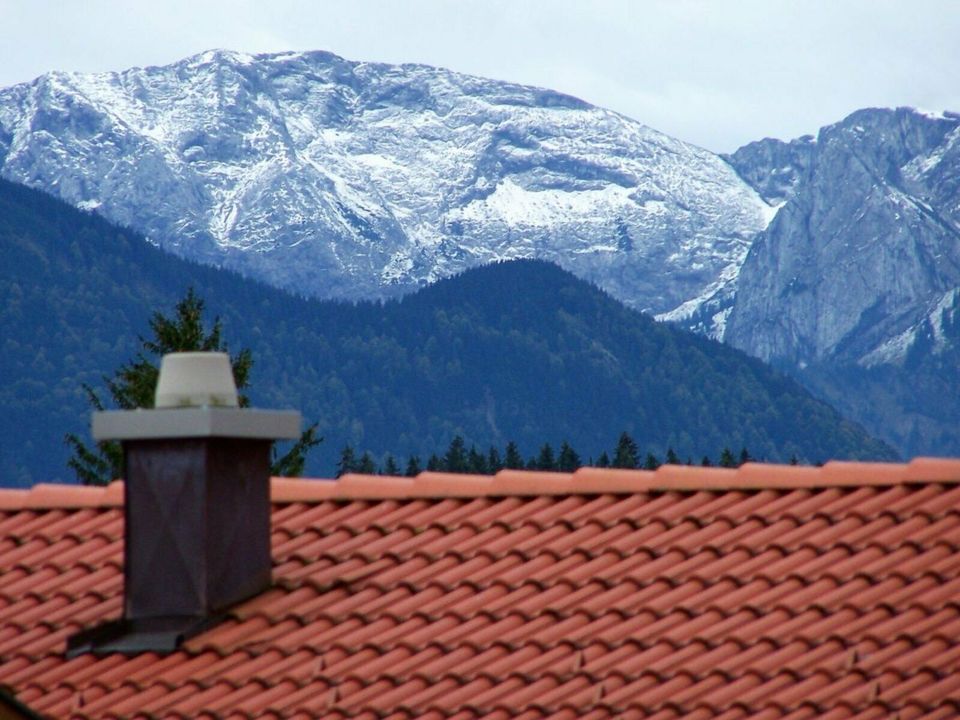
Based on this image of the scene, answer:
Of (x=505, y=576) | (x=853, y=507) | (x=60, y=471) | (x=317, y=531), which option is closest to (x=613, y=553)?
(x=505, y=576)

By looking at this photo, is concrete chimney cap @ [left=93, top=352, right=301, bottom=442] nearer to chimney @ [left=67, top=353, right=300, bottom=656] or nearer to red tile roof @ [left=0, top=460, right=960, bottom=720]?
chimney @ [left=67, top=353, right=300, bottom=656]

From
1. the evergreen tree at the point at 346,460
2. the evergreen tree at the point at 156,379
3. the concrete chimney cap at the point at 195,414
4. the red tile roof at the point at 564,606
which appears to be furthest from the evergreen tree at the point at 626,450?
the concrete chimney cap at the point at 195,414

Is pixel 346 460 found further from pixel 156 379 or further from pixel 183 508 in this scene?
pixel 183 508

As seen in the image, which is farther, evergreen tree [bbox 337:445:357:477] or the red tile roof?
evergreen tree [bbox 337:445:357:477]

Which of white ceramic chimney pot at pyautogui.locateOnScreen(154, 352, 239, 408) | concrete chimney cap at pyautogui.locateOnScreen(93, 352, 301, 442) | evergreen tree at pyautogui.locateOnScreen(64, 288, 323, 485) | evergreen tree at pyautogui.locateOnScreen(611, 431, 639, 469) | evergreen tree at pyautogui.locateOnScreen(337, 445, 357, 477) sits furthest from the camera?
evergreen tree at pyautogui.locateOnScreen(611, 431, 639, 469)

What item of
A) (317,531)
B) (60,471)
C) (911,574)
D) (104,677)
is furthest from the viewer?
(60,471)

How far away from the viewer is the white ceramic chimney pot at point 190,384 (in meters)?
8.28

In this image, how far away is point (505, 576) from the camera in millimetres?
8062

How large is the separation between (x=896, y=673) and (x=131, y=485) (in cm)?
358

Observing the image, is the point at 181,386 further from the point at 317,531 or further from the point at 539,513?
the point at 539,513

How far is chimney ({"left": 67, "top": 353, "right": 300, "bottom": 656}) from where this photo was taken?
8.05 meters

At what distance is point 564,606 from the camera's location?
25.2 feet

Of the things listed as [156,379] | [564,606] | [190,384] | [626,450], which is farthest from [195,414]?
[626,450]

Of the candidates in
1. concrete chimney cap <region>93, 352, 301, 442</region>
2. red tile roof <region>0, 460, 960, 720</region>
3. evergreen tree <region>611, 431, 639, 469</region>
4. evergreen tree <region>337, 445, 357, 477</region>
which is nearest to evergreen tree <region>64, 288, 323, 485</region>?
evergreen tree <region>337, 445, 357, 477</region>
